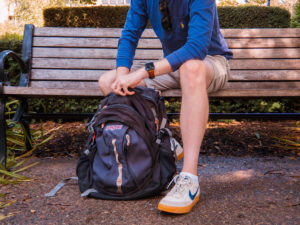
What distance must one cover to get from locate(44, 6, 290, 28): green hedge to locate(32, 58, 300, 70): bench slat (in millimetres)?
3613

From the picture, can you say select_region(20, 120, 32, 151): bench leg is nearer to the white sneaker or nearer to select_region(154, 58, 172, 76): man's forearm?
select_region(154, 58, 172, 76): man's forearm

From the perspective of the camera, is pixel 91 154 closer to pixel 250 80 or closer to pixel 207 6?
pixel 207 6

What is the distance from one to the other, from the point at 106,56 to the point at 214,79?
1.33 m

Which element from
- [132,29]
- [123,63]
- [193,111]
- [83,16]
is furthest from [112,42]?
[83,16]

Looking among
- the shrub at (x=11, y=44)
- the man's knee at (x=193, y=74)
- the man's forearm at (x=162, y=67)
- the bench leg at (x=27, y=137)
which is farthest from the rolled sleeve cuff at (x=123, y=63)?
the shrub at (x=11, y=44)

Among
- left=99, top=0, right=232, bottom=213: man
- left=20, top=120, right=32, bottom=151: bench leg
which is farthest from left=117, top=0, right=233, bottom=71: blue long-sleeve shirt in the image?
left=20, top=120, right=32, bottom=151: bench leg

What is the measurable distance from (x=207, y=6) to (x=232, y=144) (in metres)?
1.85

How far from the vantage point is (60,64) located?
118 inches

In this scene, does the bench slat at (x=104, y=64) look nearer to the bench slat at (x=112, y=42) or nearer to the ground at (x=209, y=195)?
the bench slat at (x=112, y=42)

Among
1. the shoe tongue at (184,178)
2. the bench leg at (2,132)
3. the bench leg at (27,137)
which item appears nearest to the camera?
the shoe tongue at (184,178)

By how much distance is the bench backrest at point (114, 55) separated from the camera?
2.96m

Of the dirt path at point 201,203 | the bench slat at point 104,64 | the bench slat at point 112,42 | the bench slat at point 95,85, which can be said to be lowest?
the dirt path at point 201,203

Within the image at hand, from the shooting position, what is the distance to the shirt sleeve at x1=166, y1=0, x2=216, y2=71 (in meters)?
1.81

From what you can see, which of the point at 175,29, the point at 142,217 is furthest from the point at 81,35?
the point at 142,217
